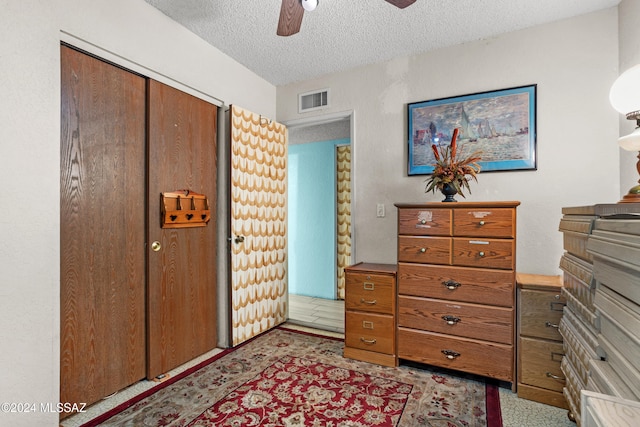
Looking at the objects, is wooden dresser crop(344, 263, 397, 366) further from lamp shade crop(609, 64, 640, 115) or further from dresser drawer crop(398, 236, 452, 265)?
lamp shade crop(609, 64, 640, 115)

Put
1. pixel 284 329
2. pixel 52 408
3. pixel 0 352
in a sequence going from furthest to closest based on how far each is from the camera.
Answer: pixel 284 329
pixel 52 408
pixel 0 352

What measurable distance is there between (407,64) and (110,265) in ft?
9.47

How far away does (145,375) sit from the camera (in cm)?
224

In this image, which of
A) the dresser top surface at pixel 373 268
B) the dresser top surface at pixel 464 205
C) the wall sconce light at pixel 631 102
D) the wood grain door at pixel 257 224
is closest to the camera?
the wall sconce light at pixel 631 102

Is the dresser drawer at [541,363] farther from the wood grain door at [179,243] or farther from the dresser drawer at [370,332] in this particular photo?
the wood grain door at [179,243]

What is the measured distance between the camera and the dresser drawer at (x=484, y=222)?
6.91 feet

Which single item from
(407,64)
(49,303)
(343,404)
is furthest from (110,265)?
(407,64)

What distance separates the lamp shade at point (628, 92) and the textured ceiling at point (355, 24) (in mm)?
1035

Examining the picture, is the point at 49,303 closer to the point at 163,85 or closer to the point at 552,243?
the point at 163,85

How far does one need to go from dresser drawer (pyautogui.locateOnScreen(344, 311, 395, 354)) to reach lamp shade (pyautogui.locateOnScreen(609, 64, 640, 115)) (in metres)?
1.86

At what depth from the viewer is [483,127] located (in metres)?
2.61

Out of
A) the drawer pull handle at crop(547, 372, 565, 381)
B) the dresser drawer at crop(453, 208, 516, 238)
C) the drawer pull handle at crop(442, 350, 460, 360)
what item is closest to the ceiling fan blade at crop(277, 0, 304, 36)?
the dresser drawer at crop(453, 208, 516, 238)

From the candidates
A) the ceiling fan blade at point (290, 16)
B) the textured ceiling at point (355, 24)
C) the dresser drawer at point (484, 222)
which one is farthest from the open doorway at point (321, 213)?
the ceiling fan blade at point (290, 16)

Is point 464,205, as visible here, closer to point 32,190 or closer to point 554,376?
point 554,376
